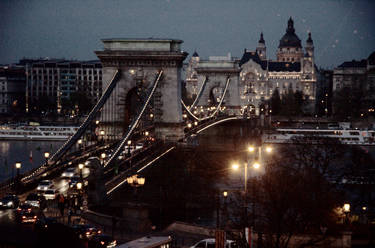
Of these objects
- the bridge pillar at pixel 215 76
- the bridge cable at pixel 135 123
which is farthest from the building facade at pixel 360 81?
the bridge cable at pixel 135 123

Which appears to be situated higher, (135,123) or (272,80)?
(272,80)

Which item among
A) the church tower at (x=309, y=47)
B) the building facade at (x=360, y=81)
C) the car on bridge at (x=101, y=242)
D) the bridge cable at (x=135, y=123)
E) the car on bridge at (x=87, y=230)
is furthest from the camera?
the church tower at (x=309, y=47)

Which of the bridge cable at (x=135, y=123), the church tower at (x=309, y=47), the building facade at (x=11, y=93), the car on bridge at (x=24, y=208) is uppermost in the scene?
the church tower at (x=309, y=47)

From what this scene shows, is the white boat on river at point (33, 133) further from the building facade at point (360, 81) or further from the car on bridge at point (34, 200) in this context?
the car on bridge at point (34, 200)

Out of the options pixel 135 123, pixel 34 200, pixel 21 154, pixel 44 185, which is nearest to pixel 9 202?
pixel 34 200

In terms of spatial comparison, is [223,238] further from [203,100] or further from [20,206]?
[203,100]

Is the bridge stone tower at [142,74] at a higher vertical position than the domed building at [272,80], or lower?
lower

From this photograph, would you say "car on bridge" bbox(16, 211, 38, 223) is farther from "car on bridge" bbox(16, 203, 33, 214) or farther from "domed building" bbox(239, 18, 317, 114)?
"domed building" bbox(239, 18, 317, 114)

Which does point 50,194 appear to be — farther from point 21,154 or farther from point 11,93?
point 11,93
